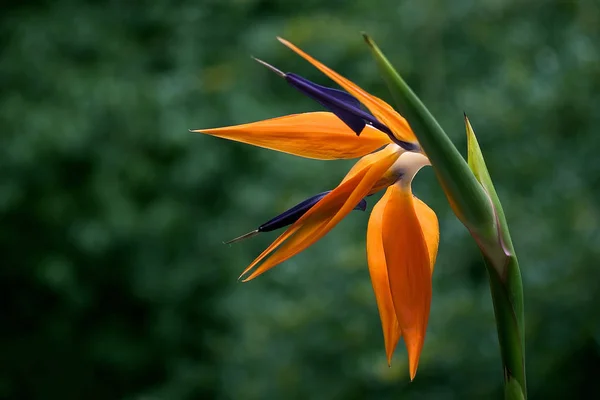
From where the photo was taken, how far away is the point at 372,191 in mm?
559

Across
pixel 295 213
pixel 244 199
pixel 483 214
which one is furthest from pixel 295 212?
pixel 244 199

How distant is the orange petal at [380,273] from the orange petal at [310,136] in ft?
0.13

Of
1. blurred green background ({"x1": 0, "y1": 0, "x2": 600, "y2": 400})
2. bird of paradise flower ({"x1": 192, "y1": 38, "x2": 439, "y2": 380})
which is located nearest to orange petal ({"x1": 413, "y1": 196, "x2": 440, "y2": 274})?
bird of paradise flower ({"x1": 192, "y1": 38, "x2": 439, "y2": 380})

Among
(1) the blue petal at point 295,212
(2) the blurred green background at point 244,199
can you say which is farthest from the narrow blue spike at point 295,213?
(2) the blurred green background at point 244,199

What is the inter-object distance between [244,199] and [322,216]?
1.55 m

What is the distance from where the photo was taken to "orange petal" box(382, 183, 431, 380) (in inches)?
21.0

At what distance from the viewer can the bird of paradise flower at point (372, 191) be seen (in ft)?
1.75

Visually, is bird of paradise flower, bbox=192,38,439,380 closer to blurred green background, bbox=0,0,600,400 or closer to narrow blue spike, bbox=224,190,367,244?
narrow blue spike, bbox=224,190,367,244

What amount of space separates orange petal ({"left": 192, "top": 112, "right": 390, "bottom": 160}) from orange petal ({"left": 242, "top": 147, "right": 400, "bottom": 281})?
0.02 meters

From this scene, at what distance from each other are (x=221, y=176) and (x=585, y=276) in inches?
43.7

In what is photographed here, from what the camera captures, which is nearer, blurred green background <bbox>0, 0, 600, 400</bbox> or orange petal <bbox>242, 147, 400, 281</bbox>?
orange petal <bbox>242, 147, 400, 281</bbox>

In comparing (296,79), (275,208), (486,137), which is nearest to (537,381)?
(486,137)

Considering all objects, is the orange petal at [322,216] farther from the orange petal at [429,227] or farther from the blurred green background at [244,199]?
the blurred green background at [244,199]

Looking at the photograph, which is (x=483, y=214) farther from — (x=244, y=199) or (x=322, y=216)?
(x=244, y=199)
